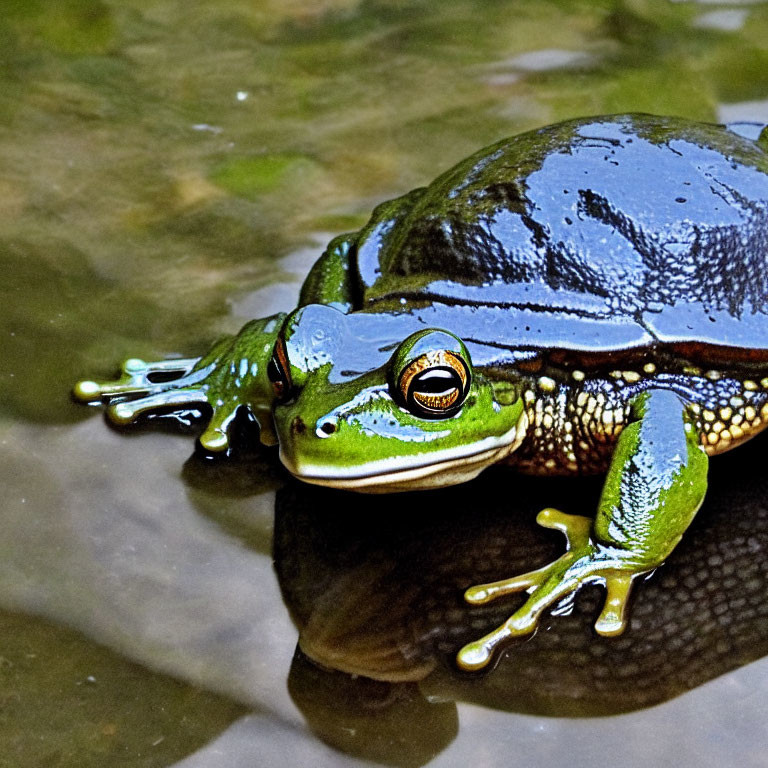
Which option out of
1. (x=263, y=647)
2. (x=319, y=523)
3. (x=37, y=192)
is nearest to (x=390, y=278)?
(x=319, y=523)

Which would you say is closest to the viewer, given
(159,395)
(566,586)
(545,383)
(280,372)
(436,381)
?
(436,381)

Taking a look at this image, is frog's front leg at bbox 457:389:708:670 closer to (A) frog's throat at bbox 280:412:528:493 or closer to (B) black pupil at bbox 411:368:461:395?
(A) frog's throat at bbox 280:412:528:493

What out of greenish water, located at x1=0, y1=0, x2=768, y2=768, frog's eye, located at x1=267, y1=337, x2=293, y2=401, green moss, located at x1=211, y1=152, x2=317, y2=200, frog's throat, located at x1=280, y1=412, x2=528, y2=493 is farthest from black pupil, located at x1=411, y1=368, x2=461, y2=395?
green moss, located at x1=211, y1=152, x2=317, y2=200

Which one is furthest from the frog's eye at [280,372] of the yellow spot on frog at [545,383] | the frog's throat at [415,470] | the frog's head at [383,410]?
the yellow spot on frog at [545,383]

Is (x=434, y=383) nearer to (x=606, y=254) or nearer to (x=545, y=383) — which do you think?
(x=545, y=383)

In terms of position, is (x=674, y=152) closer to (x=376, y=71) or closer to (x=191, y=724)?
(x=191, y=724)

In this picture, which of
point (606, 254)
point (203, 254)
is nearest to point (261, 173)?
point (203, 254)

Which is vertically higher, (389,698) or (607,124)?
(607,124)
